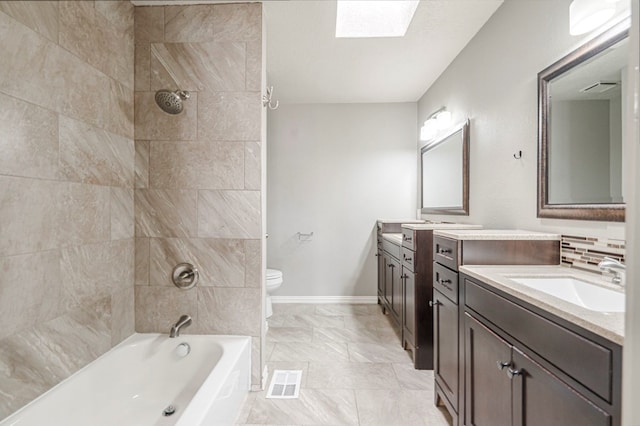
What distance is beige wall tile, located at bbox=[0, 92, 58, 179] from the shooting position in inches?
45.1

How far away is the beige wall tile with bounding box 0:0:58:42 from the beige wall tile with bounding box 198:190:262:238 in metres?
1.01

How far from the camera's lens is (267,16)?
203 cm

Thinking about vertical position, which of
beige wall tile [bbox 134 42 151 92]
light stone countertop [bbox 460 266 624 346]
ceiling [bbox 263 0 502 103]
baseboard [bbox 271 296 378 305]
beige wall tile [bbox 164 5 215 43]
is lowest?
baseboard [bbox 271 296 378 305]

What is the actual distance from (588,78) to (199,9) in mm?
2167

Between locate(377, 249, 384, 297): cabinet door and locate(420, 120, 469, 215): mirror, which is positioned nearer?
locate(420, 120, 469, 215): mirror

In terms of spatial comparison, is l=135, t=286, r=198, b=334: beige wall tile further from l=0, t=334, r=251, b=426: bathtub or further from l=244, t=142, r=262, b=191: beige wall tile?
l=244, t=142, r=262, b=191: beige wall tile

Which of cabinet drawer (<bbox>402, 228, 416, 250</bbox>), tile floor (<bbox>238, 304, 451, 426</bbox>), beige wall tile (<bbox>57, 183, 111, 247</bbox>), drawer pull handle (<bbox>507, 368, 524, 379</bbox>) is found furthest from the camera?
cabinet drawer (<bbox>402, 228, 416, 250</bbox>)

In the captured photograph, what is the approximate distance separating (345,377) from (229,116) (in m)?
1.93

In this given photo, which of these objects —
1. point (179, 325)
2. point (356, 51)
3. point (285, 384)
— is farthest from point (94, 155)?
point (356, 51)

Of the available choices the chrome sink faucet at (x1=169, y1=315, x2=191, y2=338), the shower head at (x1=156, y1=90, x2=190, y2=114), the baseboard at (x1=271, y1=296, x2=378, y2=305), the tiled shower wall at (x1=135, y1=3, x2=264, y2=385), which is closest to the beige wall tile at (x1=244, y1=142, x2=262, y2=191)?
the tiled shower wall at (x1=135, y1=3, x2=264, y2=385)

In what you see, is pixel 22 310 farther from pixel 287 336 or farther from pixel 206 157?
pixel 287 336

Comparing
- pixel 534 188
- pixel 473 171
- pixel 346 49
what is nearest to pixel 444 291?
pixel 534 188

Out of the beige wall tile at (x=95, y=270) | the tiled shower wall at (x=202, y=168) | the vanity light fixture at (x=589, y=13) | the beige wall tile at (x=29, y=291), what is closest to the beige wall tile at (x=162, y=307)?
the tiled shower wall at (x=202, y=168)

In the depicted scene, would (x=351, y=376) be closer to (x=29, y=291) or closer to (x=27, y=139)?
(x=29, y=291)
